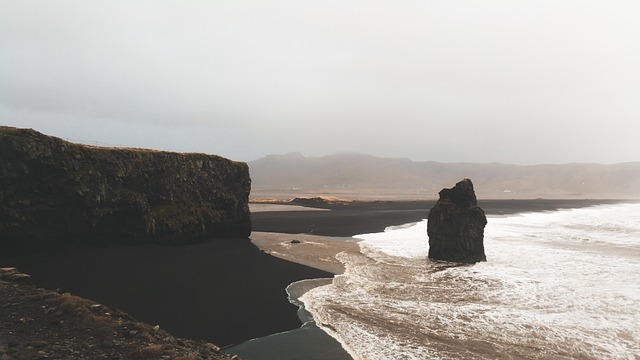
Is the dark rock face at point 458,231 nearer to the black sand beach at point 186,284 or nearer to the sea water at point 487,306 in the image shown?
the sea water at point 487,306

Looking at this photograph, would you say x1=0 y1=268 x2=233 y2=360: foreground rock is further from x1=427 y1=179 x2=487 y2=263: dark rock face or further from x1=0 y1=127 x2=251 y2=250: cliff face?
x1=427 y1=179 x2=487 y2=263: dark rock face

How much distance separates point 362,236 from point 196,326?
2478 cm

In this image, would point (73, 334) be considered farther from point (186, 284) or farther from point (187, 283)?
point (187, 283)

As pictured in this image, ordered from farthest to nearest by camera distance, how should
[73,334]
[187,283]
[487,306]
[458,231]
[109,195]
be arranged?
[458,231]
[109,195]
[187,283]
[487,306]
[73,334]

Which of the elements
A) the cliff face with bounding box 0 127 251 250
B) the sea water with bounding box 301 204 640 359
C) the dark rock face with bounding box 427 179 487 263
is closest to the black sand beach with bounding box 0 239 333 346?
the cliff face with bounding box 0 127 251 250

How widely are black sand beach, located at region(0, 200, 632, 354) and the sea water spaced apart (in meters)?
2.30

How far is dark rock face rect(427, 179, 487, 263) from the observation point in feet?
74.7

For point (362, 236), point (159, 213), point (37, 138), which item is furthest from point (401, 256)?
point (37, 138)

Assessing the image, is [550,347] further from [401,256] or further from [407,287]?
[401,256]

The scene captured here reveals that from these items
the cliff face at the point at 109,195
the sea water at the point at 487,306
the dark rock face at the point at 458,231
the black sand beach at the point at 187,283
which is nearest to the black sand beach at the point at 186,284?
the black sand beach at the point at 187,283

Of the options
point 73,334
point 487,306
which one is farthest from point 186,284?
point 487,306

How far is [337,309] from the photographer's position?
43.2 feet

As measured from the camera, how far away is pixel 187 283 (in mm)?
15781

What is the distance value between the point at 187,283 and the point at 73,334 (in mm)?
8081
